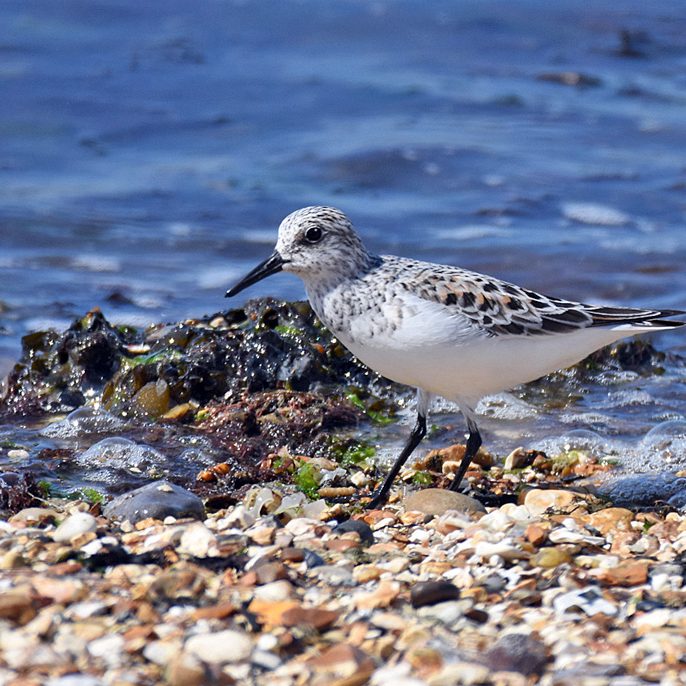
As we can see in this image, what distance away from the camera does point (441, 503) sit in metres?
5.41

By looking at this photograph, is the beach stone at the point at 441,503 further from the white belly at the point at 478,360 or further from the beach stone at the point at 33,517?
the beach stone at the point at 33,517

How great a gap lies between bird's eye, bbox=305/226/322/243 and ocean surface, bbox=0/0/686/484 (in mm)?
1797

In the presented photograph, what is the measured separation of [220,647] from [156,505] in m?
1.53

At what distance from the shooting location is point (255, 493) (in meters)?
5.52

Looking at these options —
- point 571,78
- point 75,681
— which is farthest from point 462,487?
point 571,78

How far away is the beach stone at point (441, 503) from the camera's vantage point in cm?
539

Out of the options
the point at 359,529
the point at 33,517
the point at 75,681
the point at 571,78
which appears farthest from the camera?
the point at 571,78

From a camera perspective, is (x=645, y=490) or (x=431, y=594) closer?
(x=431, y=594)

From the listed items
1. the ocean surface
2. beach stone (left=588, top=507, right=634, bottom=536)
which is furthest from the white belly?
the ocean surface

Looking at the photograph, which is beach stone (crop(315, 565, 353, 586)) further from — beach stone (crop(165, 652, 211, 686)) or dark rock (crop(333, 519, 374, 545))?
beach stone (crop(165, 652, 211, 686))

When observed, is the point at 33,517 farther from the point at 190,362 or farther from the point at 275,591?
the point at 190,362

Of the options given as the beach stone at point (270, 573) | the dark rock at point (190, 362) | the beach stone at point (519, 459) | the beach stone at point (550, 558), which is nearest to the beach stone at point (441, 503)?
the beach stone at point (550, 558)

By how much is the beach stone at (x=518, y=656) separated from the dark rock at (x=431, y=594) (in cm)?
41

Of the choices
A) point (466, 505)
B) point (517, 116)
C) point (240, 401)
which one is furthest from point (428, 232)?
point (466, 505)
